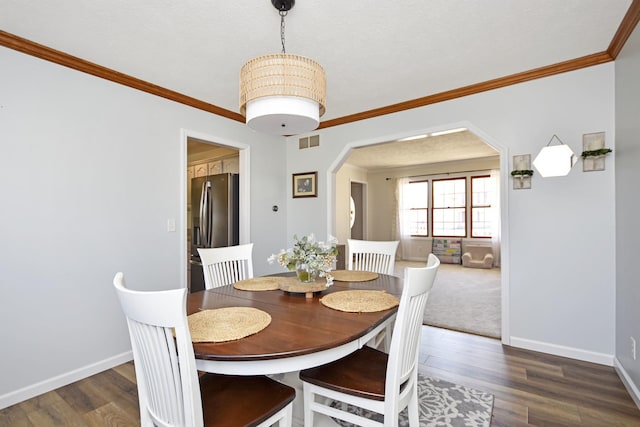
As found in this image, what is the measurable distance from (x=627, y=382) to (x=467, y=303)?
203 cm

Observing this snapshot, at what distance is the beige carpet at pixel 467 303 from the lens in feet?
10.8

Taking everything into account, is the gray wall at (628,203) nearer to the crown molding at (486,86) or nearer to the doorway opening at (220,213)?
the crown molding at (486,86)

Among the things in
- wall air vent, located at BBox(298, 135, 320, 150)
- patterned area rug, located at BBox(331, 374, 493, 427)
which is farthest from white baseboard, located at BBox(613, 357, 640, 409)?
wall air vent, located at BBox(298, 135, 320, 150)

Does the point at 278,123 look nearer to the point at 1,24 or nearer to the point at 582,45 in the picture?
the point at 1,24

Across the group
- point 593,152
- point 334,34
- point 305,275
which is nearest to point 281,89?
point 334,34

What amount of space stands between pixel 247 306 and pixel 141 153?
76.6 inches

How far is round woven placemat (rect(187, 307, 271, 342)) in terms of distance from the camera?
117cm

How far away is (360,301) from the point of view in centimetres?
A: 161

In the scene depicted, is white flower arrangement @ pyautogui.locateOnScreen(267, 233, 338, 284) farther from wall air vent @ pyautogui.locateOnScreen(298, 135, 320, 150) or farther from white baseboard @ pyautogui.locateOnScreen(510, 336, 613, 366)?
wall air vent @ pyautogui.locateOnScreen(298, 135, 320, 150)

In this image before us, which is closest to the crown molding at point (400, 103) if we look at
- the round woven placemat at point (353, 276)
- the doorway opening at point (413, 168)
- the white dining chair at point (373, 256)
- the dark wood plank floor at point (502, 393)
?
the doorway opening at point (413, 168)

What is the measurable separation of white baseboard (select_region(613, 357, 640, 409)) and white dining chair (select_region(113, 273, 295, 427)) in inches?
85.2

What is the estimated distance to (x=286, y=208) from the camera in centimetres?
424

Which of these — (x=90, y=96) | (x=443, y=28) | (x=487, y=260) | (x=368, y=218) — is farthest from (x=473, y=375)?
(x=368, y=218)

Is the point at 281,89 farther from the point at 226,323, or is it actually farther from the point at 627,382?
the point at 627,382
